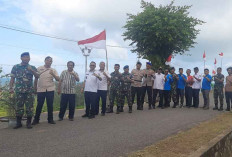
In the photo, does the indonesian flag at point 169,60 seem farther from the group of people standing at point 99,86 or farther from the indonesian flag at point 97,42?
the indonesian flag at point 97,42

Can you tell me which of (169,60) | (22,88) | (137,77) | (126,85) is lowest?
(22,88)

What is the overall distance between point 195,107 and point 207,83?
48.8 inches

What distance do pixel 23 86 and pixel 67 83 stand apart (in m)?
1.48

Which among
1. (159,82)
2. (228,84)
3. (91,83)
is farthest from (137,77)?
(228,84)

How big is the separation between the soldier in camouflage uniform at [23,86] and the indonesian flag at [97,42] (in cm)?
425

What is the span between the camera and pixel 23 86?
238 inches

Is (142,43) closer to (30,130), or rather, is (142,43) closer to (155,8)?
(155,8)

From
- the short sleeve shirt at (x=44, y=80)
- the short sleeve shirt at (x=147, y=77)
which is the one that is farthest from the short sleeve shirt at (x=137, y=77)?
the short sleeve shirt at (x=44, y=80)

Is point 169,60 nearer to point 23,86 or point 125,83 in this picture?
point 125,83

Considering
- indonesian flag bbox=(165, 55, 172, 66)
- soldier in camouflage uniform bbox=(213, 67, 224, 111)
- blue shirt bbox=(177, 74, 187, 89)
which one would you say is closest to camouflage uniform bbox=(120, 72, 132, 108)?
blue shirt bbox=(177, 74, 187, 89)

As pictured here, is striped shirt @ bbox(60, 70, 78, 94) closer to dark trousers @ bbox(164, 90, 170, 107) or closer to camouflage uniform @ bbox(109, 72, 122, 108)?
camouflage uniform @ bbox(109, 72, 122, 108)

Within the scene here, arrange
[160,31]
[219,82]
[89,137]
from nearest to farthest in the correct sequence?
[89,137], [219,82], [160,31]

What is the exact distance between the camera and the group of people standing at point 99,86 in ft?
20.0

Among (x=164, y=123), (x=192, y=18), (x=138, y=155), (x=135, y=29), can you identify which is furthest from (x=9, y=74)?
(x=192, y=18)
